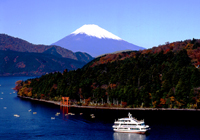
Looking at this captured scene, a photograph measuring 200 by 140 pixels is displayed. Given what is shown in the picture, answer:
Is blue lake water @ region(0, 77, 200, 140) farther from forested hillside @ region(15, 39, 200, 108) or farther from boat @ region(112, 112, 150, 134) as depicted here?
forested hillside @ region(15, 39, 200, 108)

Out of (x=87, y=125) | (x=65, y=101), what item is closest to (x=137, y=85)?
(x=65, y=101)

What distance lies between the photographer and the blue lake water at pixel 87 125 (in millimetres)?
98125

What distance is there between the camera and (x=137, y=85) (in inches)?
6319

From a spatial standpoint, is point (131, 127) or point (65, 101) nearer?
point (131, 127)

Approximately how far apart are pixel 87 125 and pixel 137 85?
5302 cm

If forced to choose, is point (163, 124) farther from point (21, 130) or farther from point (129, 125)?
A: point (21, 130)

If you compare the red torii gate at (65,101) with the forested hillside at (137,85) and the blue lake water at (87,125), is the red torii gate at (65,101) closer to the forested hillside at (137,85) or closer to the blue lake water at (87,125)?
the forested hillside at (137,85)

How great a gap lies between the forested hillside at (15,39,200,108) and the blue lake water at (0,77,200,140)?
10.2 meters

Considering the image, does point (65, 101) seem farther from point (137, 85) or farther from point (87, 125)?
point (87, 125)

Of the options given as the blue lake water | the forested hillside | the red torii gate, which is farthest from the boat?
the red torii gate

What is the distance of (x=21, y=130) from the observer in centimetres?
10719

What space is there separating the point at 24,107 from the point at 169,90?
6932 cm

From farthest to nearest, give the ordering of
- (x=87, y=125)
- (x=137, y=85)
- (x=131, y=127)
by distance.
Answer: (x=137, y=85) < (x=87, y=125) < (x=131, y=127)

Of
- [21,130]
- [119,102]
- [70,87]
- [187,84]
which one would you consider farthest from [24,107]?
[187,84]
